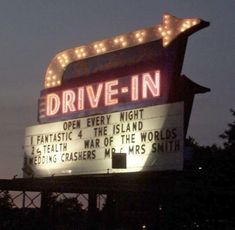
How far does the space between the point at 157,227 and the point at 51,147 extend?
4.92m

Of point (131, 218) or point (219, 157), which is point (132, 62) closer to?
point (219, 157)

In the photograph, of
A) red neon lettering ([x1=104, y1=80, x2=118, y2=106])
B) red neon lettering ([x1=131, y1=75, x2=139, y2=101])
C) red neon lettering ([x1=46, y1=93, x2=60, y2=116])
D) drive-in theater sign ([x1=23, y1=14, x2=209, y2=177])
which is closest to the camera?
drive-in theater sign ([x1=23, y1=14, x2=209, y2=177])

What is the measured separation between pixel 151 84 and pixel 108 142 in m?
2.11

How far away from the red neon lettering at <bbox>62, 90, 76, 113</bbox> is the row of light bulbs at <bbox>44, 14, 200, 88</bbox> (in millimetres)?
612

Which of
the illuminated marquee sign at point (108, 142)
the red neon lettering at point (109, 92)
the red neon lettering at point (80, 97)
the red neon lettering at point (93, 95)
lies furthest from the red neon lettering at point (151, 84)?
the red neon lettering at point (80, 97)

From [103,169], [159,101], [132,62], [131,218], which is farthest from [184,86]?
[131,218]

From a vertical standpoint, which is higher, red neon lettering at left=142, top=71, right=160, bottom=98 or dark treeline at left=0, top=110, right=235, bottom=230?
red neon lettering at left=142, top=71, right=160, bottom=98

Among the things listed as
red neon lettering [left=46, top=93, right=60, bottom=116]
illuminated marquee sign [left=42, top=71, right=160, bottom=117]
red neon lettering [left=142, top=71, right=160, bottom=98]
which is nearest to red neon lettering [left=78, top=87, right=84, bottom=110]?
illuminated marquee sign [left=42, top=71, right=160, bottom=117]

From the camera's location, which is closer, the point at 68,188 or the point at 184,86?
the point at 68,188

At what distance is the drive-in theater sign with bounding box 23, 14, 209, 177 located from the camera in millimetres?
18688

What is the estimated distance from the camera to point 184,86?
61.7ft

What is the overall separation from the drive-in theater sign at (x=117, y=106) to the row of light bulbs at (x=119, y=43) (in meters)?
0.03

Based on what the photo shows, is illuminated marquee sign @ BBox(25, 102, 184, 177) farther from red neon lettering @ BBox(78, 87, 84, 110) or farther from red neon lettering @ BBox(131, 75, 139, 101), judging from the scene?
red neon lettering @ BBox(78, 87, 84, 110)

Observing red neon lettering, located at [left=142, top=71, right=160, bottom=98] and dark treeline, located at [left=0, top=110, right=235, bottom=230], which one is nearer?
dark treeline, located at [left=0, top=110, right=235, bottom=230]
